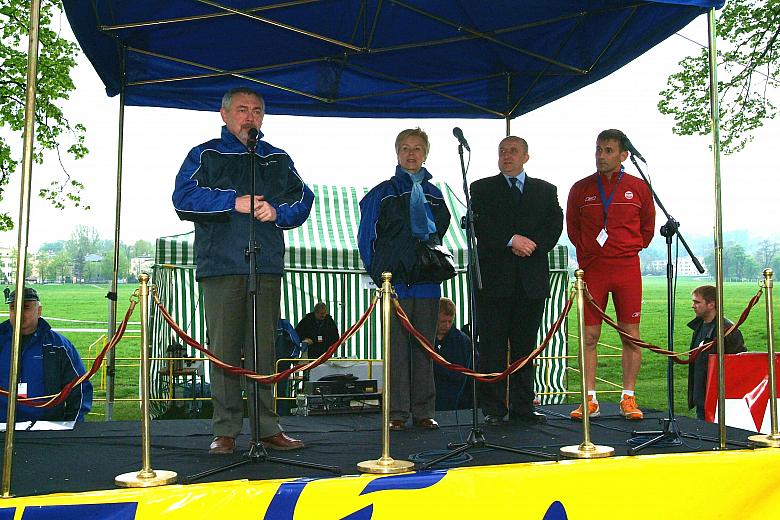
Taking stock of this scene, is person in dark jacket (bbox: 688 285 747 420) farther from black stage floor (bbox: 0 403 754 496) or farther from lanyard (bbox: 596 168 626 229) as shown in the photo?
lanyard (bbox: 596 168 626 229)

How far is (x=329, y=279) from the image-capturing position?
1123 cm

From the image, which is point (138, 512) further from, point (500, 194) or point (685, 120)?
point (685, 120)

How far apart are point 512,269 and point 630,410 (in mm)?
1299

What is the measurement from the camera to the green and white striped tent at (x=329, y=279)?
10031mm

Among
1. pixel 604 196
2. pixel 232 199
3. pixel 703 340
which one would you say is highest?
pixel 604 196

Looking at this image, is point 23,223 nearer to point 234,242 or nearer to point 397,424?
point 234,242

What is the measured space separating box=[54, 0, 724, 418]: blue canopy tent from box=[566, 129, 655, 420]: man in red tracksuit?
0.98 m

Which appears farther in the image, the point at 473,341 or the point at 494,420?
the point at 494,420

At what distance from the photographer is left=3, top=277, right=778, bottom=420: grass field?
64.1ft

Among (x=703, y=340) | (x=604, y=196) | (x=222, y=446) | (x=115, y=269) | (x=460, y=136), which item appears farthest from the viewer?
(x=703, y=340)

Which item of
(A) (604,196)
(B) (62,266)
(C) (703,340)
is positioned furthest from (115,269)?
(B) (62,266)

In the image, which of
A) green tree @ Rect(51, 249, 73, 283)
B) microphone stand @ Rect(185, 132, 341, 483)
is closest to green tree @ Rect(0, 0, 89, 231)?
microphone stand @ Rect(185, 132, 341, 483)

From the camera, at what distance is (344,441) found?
4.50 meters

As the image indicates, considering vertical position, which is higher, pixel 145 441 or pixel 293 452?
pixel 145 441
